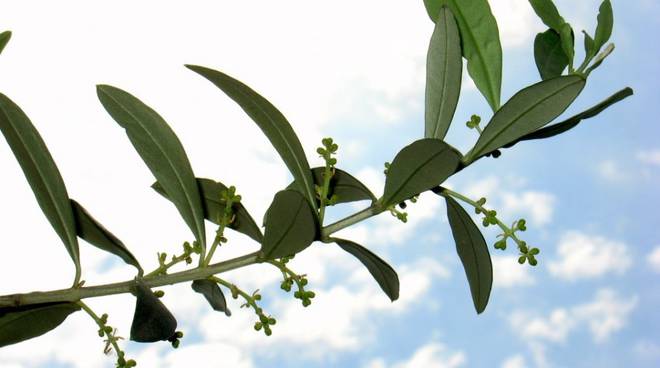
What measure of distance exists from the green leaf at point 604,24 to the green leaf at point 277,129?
939 millimetres

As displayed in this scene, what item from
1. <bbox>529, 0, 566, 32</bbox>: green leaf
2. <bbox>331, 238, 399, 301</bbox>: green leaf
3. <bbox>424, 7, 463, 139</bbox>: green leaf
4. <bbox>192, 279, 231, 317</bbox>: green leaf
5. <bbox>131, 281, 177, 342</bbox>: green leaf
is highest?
<bbox>529, 0, 566, 32</bbox>: green leaf

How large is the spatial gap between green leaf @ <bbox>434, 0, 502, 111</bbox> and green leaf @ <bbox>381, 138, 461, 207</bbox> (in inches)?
15.8

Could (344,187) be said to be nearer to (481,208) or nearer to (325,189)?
(325,189)

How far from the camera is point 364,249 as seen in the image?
6.47 ft

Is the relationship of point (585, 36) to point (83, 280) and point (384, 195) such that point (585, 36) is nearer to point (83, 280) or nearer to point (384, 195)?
point (384, 195)

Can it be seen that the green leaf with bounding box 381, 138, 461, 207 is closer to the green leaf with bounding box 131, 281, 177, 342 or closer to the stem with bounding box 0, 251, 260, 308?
the stem with bounding box 0, 251, 260, 308

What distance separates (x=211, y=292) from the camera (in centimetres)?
194

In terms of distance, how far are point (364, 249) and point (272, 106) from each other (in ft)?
1.57

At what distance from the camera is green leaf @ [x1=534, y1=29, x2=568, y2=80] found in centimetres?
219

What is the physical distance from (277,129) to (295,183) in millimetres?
187

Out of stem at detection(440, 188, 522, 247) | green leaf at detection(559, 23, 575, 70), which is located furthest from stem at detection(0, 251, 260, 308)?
green leaf at detection(559, 23, 575, 70)

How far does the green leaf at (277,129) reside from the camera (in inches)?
72.9

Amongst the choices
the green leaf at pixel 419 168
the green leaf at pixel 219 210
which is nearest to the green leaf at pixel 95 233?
the green leaf at pixel 219 210

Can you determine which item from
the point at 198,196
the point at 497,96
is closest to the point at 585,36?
the point at 497,96
